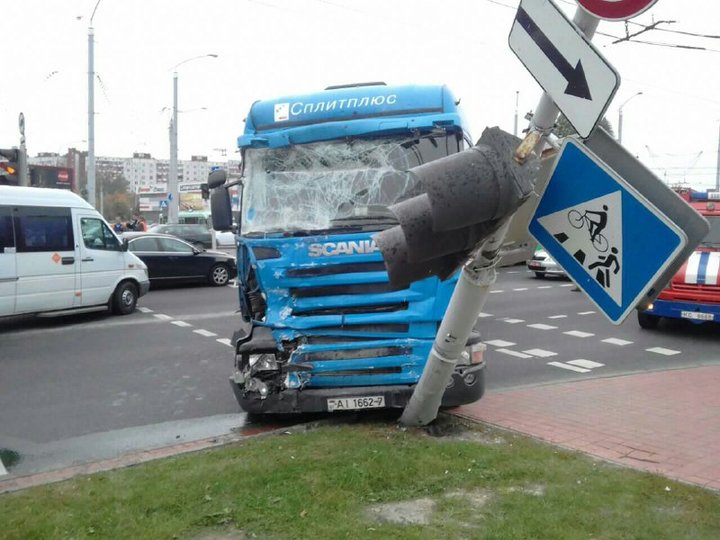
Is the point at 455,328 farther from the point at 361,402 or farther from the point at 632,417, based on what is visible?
the point at 632,417

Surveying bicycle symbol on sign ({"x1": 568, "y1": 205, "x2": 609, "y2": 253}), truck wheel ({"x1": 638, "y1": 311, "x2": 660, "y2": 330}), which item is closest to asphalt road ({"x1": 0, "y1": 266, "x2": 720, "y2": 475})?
truck wheel ({"x1": 638, "y1": 311, "x2": 660, "y2": 330})

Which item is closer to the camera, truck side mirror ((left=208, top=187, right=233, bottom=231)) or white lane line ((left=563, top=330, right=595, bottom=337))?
truck side mirror ((left=208, top=187, right=233, bottom=231))

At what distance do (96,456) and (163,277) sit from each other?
41.5 ft

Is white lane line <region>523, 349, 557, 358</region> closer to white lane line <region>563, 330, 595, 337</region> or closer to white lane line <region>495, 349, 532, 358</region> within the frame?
white lane line <region>495, 349, 532, 358</region>

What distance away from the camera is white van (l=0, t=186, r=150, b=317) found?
11859mm

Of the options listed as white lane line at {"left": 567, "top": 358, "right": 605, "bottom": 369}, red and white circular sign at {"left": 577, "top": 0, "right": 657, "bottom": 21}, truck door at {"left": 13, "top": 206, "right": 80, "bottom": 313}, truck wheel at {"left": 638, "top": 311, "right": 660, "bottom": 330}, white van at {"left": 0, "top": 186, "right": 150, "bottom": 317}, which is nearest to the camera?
red and white circular sign at {"left": 577, "top": 0, "right": 657, "bottom": 21}

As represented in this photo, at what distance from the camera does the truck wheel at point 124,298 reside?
13773 mm

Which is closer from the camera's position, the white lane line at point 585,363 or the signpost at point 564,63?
the signpost at point 564,63

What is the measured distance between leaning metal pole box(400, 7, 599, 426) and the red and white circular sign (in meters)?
0.17

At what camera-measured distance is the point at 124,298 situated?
13906mm

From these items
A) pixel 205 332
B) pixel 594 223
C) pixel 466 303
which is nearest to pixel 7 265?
pixel 205 332

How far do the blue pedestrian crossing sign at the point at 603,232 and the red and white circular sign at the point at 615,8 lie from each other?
61 cm

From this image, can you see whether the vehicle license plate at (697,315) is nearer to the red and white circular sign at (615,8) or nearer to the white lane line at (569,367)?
the white lane line at (569,367)

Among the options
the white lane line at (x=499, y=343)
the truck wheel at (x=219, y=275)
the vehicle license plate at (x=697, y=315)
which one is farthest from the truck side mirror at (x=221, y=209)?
the truck wheel at (x=219, y=275)
